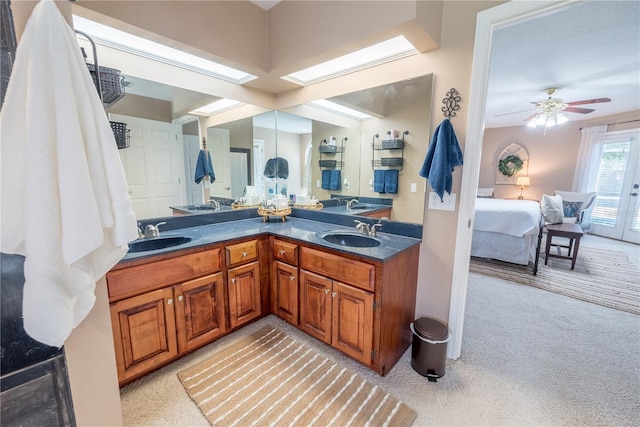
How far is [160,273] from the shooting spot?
1.63m

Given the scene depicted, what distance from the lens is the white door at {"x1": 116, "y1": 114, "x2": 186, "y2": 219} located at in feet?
6.53

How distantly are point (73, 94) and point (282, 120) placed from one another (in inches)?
84.8

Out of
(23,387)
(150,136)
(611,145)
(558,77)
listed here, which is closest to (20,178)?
(23,387)

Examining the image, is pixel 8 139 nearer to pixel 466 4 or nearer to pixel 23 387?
pixel 23 387

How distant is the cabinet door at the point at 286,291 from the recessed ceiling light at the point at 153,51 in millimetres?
1753

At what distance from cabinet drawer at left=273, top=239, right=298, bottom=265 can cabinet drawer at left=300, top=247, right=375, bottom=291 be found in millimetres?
68

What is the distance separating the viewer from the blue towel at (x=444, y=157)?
5.57ft

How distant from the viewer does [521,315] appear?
2.54 meters

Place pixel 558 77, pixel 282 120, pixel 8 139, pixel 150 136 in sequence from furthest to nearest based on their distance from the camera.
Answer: pixel 558 77, pixel 282 120, pixel 150 136, pixel 8 139

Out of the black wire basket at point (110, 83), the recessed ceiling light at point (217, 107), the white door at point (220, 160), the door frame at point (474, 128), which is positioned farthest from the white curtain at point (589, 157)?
the black wire basket at point (110, 83)

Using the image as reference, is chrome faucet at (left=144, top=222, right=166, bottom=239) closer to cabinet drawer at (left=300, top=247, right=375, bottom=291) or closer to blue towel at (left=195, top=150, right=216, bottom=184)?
blue towel at (left=195, top=150, right=216, bottom=184)

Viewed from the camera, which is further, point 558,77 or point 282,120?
point 558,77

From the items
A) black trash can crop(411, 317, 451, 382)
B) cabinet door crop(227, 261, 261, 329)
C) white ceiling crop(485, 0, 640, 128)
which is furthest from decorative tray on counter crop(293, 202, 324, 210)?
white ceiling crop(485, 0, 640, 128)

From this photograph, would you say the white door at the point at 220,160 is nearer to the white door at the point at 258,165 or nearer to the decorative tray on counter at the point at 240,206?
the decorative tray on counter at the point at 240,206
